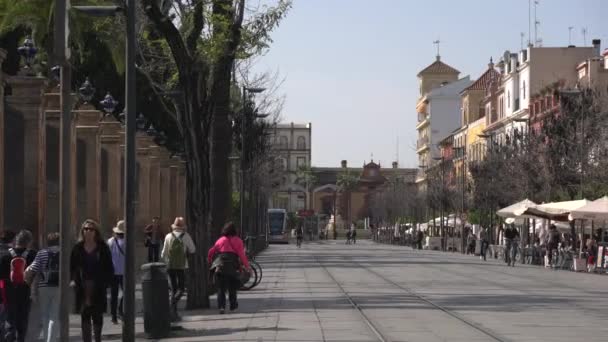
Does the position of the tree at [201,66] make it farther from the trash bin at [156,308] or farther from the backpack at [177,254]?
the trash bin at [156,308]

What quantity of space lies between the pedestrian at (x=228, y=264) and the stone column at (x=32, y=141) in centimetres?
635

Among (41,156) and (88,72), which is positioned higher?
(88,72)

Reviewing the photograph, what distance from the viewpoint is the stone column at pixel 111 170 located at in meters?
41.7

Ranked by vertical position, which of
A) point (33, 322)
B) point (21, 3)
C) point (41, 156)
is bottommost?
point (33, 322)

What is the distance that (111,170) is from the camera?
42.3 meters

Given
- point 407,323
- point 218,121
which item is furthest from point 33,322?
point 218,121

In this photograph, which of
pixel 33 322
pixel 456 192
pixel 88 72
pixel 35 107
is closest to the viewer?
pixel 33 322

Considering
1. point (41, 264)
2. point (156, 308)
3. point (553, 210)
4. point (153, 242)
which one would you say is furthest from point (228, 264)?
point (553, 210)

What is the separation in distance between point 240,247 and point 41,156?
6.94 metres

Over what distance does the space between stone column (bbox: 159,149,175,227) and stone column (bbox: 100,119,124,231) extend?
12.5 meters

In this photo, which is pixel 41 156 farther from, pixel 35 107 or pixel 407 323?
pixel 407 323

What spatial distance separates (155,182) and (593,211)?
17.5 meters

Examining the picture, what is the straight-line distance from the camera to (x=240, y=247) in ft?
88.7

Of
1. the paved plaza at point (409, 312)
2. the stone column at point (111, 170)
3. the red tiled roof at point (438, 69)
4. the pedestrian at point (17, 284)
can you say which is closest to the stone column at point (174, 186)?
the stone column at point (111, 170)
